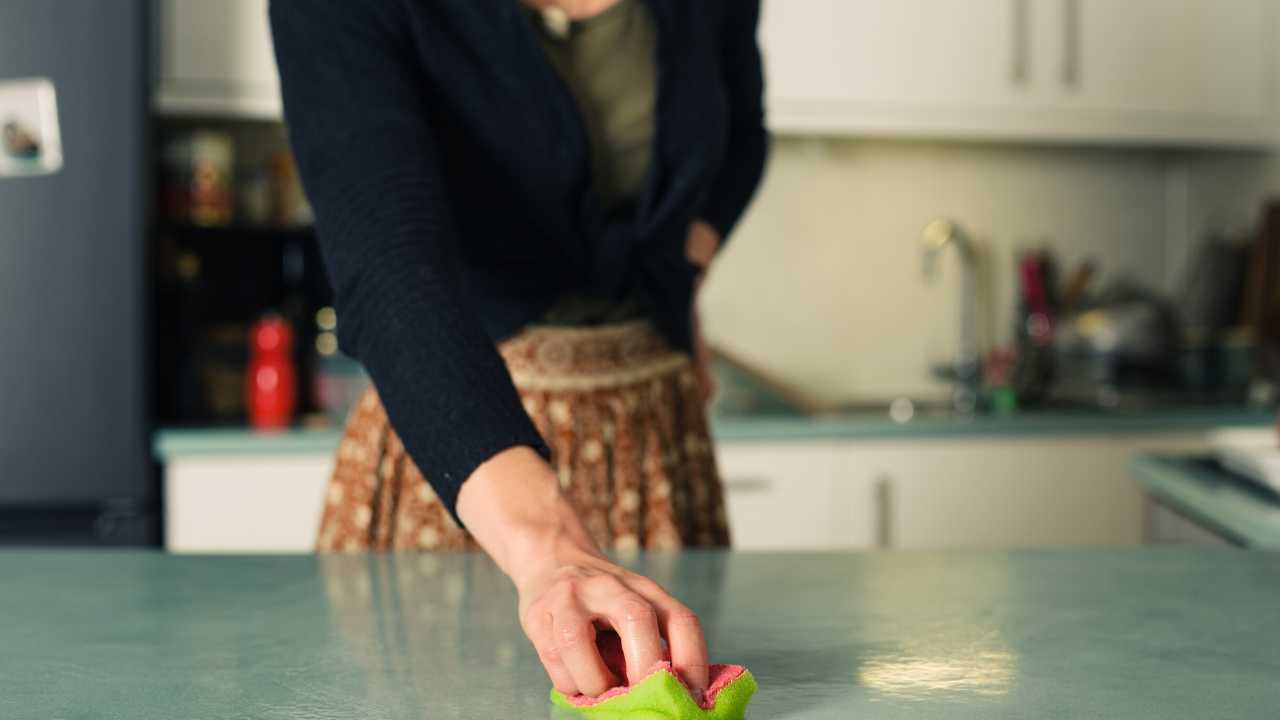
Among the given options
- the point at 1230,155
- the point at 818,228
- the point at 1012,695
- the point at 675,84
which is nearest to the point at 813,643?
the point at 1012,695

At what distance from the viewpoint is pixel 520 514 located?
1.93 feet

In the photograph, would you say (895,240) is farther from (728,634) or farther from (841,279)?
(728,634)

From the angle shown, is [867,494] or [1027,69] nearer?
[867,494]

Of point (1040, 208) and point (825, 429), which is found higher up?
point (1040, 208)

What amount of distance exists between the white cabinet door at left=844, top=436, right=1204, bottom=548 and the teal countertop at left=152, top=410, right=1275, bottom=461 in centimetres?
2

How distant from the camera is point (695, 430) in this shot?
118 cm

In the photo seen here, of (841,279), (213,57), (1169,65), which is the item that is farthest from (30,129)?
(1169,65)

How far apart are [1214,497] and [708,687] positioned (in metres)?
0.80

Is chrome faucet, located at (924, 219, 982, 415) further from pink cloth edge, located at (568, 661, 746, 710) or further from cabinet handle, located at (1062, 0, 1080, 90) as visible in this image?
pink cloth edge, located at (568, 661, 746, 710)

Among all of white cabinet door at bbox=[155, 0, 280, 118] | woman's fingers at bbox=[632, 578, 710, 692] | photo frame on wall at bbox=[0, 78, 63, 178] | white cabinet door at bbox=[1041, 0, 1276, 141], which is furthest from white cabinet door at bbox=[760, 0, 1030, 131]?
woman's fingers at bbox=[632, 578, 710, 692]

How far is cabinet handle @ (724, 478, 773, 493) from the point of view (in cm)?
214

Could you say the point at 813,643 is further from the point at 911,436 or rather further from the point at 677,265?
the point at 911,436

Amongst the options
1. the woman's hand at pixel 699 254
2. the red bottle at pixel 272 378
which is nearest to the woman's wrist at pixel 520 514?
the woman's hand at pixel 699 254

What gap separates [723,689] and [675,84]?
0.65 meters
